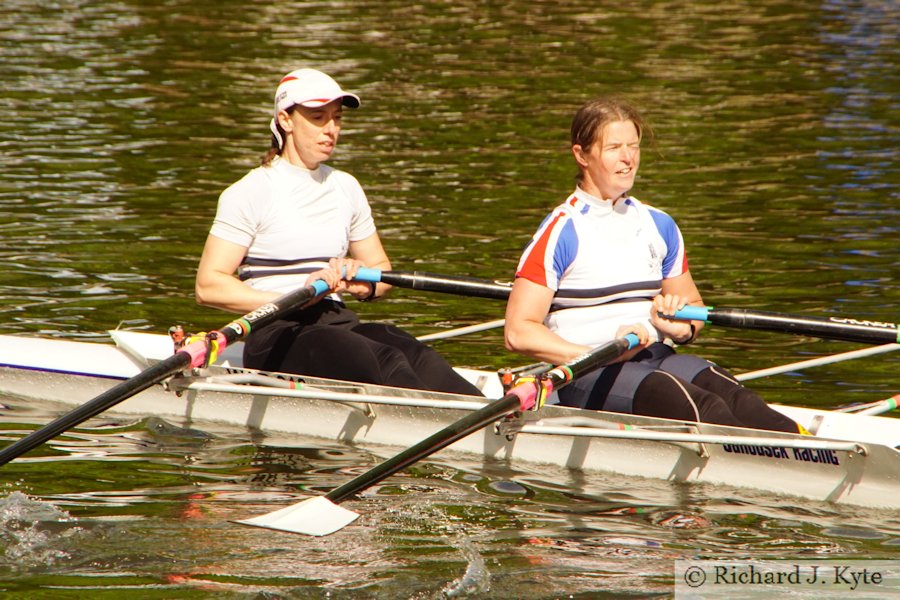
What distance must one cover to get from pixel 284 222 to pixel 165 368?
1.12m

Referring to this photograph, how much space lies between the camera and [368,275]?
7820mm

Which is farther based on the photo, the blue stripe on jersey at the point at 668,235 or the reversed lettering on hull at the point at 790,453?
the blue stripe on jersey at the point at 668,235

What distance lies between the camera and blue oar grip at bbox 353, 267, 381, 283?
7.80 meters

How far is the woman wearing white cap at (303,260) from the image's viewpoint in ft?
24.7

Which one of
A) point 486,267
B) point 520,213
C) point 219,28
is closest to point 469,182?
point 520,213

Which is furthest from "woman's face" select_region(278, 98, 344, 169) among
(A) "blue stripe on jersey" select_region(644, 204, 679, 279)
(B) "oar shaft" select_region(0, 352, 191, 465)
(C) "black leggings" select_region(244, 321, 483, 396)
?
(A) "blue stripe on jersey" select_region(644, 204, 679, 279)

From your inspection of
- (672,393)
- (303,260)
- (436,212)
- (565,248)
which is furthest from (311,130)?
(436,212)

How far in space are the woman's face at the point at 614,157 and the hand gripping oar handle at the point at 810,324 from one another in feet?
Answer: 2.36

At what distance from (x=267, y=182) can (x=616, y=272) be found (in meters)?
2.10

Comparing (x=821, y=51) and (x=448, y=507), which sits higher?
(x=821, y=51)

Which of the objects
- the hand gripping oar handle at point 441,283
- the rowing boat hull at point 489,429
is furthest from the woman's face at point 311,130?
the rowing boat hull at point 489,429

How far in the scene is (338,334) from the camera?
7543mm

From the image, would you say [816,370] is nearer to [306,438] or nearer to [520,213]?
[306,438]

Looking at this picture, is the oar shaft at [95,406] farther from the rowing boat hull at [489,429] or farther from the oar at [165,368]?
the rowing boat hull at [489,429]
